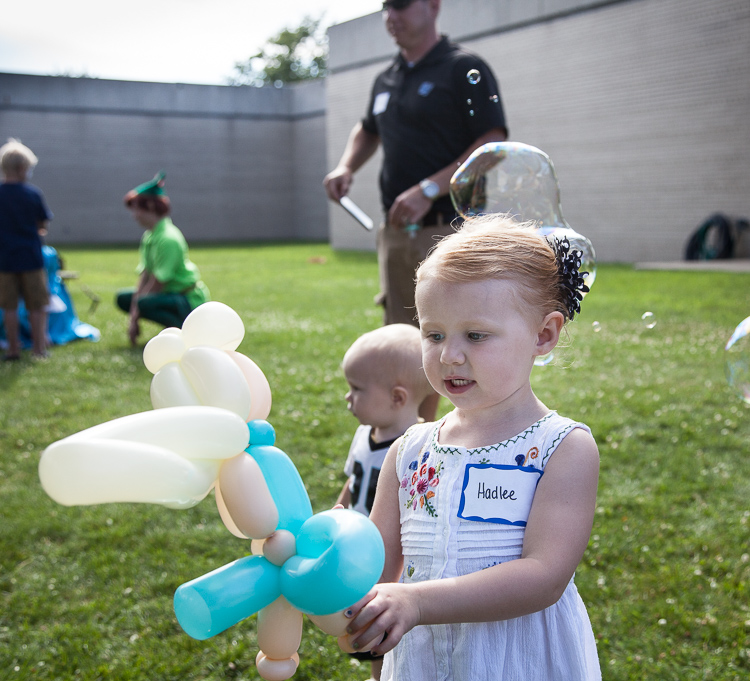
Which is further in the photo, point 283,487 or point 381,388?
point 381,388

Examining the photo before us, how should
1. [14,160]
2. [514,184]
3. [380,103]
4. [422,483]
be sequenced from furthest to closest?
[14,160]
[380,103]
[514,184]
[422,483]

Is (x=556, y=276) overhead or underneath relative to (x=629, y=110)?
underneath

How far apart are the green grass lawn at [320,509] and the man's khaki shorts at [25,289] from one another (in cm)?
58

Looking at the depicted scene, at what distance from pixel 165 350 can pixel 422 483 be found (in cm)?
55

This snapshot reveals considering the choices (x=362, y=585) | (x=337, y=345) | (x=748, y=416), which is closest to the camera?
(x=362, y=585)

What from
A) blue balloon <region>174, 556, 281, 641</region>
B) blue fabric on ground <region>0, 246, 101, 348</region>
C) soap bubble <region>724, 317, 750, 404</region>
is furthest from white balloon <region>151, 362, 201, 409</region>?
blue fabric on ground <region>0, 246, 101, 348</region>

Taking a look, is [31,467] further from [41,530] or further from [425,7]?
[425,7]

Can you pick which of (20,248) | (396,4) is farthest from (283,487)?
(20,248)

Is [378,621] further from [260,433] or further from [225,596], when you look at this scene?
[260,433]

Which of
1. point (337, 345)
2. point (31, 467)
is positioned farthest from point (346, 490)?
point (337, 345)

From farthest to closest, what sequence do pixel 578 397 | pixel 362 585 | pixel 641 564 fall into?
pixel 578 397
pixel 641 564
pixel 362 585

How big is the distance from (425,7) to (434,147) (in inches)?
23.3

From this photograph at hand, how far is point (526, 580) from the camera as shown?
4.00 ft

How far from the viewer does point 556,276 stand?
4.64 feet
